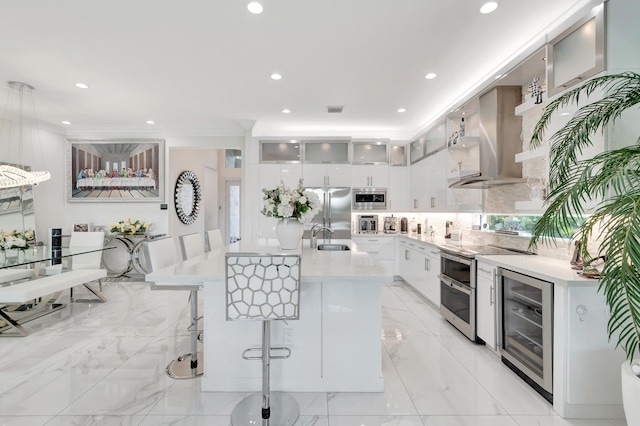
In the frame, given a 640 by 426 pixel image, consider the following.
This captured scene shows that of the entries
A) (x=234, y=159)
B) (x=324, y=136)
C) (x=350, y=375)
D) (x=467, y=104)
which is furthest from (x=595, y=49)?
(x=234, y=159)

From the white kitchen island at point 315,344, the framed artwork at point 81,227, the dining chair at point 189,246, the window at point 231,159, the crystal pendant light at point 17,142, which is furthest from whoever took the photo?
the window at point 231,159

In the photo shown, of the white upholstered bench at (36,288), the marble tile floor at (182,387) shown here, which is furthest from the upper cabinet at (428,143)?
the white upholstered bench at (36,288)

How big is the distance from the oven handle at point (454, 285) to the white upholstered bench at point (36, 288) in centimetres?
407

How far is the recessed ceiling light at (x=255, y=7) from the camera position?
87.6 inches

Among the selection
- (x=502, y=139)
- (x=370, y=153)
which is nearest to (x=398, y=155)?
(x=370, y=153)

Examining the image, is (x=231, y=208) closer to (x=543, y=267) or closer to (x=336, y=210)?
(x=336, y=210)

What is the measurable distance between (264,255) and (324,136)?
4.21 meters

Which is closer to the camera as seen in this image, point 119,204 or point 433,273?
point 433,273

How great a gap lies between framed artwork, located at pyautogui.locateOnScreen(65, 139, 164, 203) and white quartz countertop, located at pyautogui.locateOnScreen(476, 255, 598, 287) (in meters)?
5.41

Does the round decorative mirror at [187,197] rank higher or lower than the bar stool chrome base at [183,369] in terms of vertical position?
higher

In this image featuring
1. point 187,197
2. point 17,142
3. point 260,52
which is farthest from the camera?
point 187,197

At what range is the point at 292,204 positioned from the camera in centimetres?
269

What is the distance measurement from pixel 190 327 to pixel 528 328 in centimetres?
264

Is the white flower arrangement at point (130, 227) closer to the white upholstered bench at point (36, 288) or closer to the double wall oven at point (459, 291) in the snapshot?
the white upholstered bench at point (36, 288)
